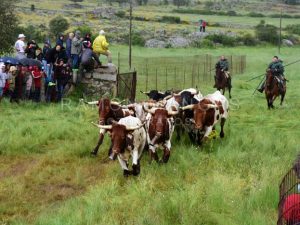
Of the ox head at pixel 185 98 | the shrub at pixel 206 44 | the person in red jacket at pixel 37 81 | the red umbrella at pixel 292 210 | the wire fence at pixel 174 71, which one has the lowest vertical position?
the shrub at pixel 206 44

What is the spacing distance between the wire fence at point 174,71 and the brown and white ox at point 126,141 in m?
13.9

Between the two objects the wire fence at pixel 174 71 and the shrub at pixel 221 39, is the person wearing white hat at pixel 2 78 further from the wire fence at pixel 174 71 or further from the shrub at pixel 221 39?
the shrub at pixel 221 39

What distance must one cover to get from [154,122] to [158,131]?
1.15 ft

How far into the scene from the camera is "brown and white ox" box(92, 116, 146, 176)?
38.5ft

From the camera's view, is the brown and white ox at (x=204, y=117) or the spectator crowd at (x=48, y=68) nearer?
the brown and white ox at (x=204, y=117)

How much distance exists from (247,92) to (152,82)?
5230 mm

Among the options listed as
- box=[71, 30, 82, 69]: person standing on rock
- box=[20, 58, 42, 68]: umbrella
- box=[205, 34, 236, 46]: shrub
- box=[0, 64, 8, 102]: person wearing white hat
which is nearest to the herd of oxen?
box=[20, 58, 42, 68]: umbrella

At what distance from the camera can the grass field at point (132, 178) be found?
9.14m

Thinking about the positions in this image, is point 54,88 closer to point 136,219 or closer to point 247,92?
point 247,92

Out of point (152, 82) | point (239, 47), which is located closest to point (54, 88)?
point (152, 82)

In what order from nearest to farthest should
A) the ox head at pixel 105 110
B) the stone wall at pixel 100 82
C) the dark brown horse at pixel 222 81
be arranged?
the ox head at pixel 105 110
the stone wall at pixel 100 82
the dark brown horse at pixel 222 81

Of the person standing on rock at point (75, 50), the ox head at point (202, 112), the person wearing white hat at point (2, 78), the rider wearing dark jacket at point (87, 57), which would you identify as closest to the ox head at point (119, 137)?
the ox head at point (202, 112)

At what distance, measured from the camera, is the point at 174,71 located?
34938mm

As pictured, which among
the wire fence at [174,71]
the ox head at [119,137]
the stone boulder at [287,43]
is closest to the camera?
the ox head at [119,137]
